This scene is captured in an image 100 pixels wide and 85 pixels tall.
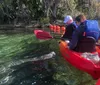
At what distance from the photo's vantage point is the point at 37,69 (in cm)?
700

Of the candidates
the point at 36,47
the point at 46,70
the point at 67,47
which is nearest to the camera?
the point at 46,70

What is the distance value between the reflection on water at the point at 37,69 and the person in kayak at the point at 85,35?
29.3 inches

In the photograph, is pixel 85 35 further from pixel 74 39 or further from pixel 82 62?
pixel 82 62

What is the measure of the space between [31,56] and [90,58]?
2787 mm

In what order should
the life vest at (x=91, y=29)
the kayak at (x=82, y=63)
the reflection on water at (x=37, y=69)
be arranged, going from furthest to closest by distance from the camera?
the life vest at (x=91, y=29) < the reflection on water at (x=37, y=69) < the kayak at (x=82, y=63)

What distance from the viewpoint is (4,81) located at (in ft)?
19.5

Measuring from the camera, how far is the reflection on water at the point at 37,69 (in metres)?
6.01

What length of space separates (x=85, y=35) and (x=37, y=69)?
1.81m

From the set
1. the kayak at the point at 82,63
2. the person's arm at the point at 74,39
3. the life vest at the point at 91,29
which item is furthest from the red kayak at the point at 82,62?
the life vest at the point at 91,29

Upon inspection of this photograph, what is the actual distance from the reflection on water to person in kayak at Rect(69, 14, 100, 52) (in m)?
0.75

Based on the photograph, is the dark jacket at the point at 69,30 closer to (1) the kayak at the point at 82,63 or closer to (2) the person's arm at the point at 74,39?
(1) the kayak at the point at 82,63

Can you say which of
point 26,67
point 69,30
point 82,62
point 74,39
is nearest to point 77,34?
point 74,39

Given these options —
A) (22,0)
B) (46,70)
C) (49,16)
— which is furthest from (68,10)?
(46,70)

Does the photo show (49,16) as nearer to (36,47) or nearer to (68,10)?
(68,10)
